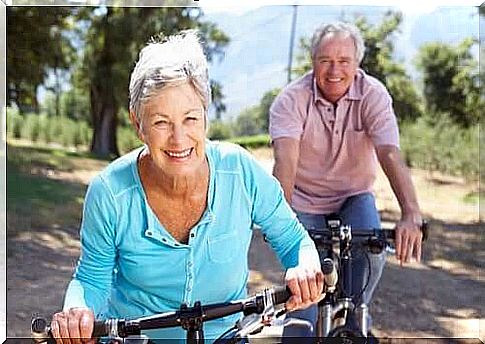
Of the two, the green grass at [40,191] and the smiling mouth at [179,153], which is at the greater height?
the smiling mouth at [179,153]

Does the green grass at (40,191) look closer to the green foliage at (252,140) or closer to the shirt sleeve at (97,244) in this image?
the green foliage at (252,140)

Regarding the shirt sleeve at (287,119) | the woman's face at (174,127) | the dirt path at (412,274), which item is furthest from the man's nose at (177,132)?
the dirt path at (412,274)

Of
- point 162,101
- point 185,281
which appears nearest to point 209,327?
point 185,281

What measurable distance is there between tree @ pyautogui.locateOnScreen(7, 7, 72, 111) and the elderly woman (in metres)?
3.06

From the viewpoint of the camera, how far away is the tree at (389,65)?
446 centimetres

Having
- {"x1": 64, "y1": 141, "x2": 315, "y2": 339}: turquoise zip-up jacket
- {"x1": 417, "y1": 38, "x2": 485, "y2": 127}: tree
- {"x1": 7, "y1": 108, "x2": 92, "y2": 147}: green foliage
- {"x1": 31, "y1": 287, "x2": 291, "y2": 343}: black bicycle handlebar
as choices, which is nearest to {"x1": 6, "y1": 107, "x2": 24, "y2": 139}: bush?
{"x1": 7, "y1": 108, "x2": 92, "y2": 147}: green foliage

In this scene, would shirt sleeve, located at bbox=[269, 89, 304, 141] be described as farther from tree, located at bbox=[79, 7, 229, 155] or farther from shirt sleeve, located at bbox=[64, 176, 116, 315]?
tree, located at bbox=[79, 7, 229, 155]

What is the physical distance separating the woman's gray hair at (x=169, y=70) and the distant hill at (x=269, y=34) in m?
2.72

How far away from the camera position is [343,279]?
226cm

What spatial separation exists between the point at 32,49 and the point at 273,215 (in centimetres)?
331

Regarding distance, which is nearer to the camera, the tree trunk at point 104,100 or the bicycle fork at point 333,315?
the bicycle fork at point 333,315

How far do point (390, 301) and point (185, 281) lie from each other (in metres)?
2.72

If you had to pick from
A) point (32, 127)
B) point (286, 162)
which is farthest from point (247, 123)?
A: point (286, 162)

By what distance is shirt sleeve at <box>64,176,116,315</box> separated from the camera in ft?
5.33
